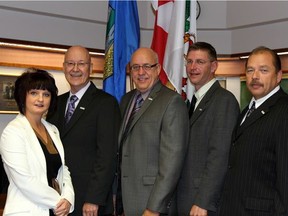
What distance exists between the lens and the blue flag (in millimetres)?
4758

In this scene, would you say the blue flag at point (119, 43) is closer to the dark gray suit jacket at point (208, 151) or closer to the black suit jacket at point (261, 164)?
the dark gray suit jacket at point (208, 151)

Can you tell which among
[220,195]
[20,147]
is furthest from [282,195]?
[20,147]

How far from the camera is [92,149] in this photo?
3570 millimetres

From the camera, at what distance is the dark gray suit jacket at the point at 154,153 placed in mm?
3293

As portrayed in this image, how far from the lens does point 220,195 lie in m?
3.35

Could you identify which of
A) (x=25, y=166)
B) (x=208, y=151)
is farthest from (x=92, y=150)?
(x=208, y=151)

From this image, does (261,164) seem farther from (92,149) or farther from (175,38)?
(175,38)

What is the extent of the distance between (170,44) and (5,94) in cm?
236

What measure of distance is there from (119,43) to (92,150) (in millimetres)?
1575

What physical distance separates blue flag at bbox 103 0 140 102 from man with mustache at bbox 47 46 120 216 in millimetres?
1080

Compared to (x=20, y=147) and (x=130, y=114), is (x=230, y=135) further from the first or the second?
(x=20, y=147)

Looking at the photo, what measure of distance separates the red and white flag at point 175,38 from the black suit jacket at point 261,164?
1581 mm

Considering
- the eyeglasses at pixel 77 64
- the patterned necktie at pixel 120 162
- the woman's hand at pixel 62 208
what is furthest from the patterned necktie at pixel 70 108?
the woman's hand at pixel 62 208

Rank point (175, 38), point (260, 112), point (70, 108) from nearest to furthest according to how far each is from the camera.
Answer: point (260, 112) < point (70, 108) < point (175, 38)
